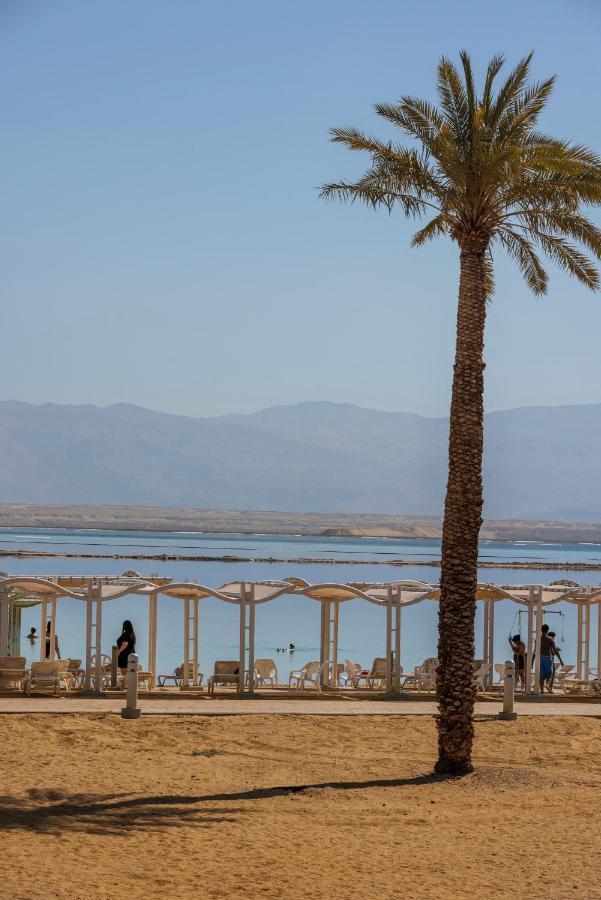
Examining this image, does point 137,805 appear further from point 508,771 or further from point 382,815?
point 508,771

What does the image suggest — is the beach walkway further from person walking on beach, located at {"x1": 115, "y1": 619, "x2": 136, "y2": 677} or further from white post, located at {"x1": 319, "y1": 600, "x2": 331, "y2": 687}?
white post, located at {"x1": 319, "y1": 600, "x2": 331, "y2": 687}

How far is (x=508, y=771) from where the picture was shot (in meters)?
15.8

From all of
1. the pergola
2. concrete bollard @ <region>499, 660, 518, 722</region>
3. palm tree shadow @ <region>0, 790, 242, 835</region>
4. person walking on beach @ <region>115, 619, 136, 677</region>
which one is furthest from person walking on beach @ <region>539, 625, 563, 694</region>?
palm tree shadow @ <region>0, 790, 242, 835</region>

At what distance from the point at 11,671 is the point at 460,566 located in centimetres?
964

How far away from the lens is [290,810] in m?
13.3

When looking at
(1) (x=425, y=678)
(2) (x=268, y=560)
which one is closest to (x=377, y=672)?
(1) (x=425, y=678)

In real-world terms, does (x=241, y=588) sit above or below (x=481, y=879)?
above

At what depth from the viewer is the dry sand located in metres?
10.4

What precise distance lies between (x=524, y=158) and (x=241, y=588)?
396 inches

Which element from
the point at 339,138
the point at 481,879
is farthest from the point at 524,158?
the point at 481,879

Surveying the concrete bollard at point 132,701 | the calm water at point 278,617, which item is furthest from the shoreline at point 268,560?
the concrete bollard at point 132,701

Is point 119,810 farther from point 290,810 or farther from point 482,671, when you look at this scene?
point 482,671

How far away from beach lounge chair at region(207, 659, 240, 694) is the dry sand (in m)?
3.16

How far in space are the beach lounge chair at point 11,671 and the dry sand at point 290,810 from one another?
302 centimetres
